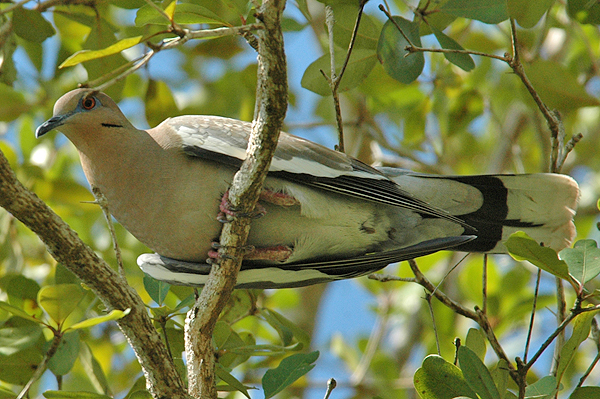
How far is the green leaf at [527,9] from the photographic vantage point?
2516 millimetres

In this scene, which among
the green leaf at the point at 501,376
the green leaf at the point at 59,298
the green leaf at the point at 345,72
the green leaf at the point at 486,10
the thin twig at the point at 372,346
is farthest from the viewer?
the thin twig at the point at 372,346

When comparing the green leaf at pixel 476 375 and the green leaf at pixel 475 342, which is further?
the green leaf at pixel 475 342

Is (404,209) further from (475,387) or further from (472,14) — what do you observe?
(475,387)

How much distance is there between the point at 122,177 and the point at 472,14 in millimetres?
1633

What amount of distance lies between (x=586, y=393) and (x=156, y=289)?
1.73 meters

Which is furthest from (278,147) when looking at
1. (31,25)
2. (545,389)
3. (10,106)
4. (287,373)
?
(10,106)

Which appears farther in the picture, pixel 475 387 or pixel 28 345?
pixel 28 345

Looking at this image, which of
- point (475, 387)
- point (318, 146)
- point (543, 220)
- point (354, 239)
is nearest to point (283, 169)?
point (318, 146)

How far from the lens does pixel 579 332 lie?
213 cm

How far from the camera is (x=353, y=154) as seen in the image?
423 centimetres

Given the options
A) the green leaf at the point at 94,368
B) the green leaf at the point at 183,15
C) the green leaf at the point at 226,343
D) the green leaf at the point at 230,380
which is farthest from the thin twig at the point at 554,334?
the green leaf at the point at 94,368

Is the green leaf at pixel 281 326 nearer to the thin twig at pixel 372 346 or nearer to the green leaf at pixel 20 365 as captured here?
the green leaf at pixel 20 365

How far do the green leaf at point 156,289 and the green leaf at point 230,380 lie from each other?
422 millimetres

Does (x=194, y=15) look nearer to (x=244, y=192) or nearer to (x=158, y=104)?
(x=244, y=192)
